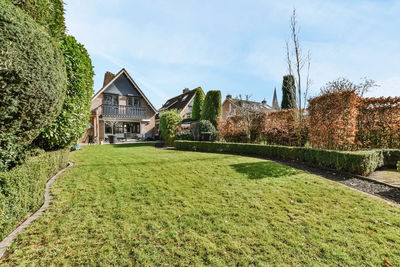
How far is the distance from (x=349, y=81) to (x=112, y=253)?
23399mm

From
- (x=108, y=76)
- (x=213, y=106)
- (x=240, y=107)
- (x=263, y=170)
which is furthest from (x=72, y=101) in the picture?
(x=108, y=76)

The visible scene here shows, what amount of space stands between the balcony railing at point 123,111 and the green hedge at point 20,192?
59.3ft

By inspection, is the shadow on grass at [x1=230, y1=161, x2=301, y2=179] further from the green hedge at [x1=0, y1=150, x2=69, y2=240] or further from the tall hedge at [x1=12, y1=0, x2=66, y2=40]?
the tall hedge at [x1=12, y1=0, x2=66, y2=40]

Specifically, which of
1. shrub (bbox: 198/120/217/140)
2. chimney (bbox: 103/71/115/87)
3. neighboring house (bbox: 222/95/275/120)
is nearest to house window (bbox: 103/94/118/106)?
chimney (bbox: 103/71/115/87)

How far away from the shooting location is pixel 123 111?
2038 centimetres

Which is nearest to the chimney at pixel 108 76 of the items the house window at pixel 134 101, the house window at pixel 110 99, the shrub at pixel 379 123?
the house window at pixel 110 99

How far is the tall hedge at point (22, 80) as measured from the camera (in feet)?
7.44

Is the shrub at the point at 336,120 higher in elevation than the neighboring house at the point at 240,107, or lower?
lower

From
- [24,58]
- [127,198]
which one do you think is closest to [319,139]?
[127,198]

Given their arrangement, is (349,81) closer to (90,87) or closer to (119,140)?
(90,87)

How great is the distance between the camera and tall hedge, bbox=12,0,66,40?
3.33 m

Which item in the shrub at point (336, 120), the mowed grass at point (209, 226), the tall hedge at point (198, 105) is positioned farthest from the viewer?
the tall hedge at point (198, 105)

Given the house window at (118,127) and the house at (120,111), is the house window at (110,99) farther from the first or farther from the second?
the house window at (118,127)

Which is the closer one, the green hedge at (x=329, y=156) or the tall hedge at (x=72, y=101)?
the tall hedge at (x=72, y=101)
